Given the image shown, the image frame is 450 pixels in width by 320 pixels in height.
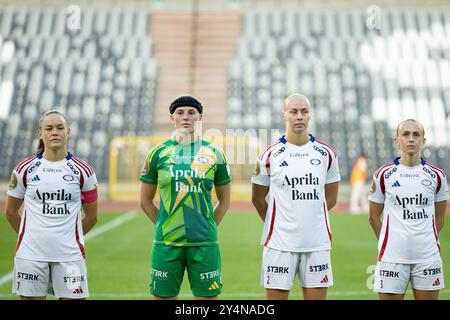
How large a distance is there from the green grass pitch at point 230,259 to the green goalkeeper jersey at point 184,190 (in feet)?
10.4

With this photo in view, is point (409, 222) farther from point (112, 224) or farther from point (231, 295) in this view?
point (112, 224)

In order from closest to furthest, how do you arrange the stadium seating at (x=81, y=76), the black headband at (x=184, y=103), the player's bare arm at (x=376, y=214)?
the black headband at (x=184, y=103) < the player's bare arm at (x=376, y=214) < the stadium seating at (x=81, y=76)

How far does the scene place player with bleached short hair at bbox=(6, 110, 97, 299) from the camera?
4988 millimetres

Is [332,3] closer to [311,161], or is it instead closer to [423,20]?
[423,20]

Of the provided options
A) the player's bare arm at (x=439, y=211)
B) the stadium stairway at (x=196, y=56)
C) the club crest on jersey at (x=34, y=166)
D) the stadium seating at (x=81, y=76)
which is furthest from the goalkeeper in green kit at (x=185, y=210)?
the stadium stairway at (x=196, y=56)

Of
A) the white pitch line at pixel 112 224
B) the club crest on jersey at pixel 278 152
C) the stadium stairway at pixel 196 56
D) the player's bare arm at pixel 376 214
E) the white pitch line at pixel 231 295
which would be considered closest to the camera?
the club crest on jersey at pixel 278 152

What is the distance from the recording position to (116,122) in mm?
28234

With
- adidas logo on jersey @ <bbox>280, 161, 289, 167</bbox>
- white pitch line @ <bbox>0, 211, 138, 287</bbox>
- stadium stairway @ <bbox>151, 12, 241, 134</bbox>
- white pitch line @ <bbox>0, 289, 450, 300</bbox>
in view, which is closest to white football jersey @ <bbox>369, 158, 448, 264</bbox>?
adidas logo on jersey @ <bbox>280, 161, 289, 167</bbox>

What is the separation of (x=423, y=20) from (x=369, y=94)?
6507 millimetres

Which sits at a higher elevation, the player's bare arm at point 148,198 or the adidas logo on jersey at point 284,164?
the adidas logo on jersey at point 284,164

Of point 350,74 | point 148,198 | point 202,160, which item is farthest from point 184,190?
point 350,74

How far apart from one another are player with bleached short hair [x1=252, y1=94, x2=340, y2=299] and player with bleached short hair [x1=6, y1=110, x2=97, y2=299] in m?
1.41

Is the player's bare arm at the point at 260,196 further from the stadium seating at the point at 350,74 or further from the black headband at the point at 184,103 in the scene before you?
the stadium seating at the point at 350,74

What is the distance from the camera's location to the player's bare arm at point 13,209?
5305 millimetres
